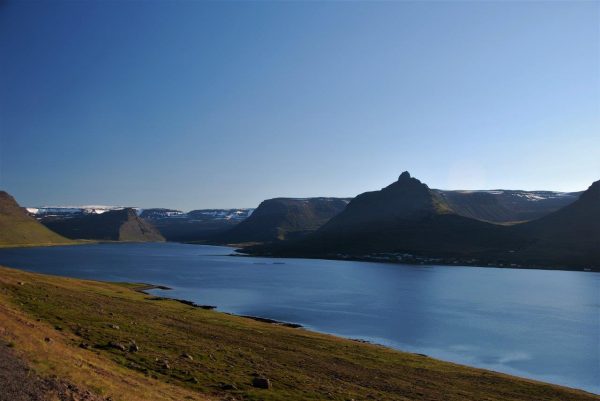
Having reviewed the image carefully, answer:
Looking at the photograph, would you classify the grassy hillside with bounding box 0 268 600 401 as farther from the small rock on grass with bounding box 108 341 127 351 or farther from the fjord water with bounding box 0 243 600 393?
the fjord water with bounding box 0 243 600 393

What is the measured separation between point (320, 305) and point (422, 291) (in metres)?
45.1

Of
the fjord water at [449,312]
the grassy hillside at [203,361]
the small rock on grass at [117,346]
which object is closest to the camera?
the grassy hillside at [203,361]

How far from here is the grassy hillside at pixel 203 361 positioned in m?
27.3

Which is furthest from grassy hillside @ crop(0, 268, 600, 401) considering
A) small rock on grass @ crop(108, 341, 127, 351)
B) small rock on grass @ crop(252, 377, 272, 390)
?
small rock on grass @ crop(252, 377, 272, 390)

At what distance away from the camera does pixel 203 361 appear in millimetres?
37875

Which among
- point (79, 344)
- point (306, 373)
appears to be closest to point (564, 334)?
point (306, 373)

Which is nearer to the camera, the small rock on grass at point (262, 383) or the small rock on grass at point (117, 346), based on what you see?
the small rock on grass at point (262, 383)

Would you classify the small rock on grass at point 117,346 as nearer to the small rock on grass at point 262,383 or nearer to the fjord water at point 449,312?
the small rock on grass at point 262,383

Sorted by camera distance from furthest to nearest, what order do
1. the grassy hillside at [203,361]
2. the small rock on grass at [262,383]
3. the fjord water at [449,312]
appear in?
the fjord water at [449,312] → the small rock on grass at [262,383] → the grassy hillside at [203,361]

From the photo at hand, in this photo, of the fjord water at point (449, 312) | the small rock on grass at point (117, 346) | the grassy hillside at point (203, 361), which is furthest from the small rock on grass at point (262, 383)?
the fjord water at point (449, 312)

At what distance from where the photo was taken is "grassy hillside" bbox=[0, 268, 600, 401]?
27.3 meters

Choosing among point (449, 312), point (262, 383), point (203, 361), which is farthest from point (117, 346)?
point (449, 312)

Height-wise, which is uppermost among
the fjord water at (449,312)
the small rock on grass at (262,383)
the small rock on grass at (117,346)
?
the small rock on grass at (117,346)

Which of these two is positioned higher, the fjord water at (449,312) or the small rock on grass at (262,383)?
the small rock on grass at (262,383)
